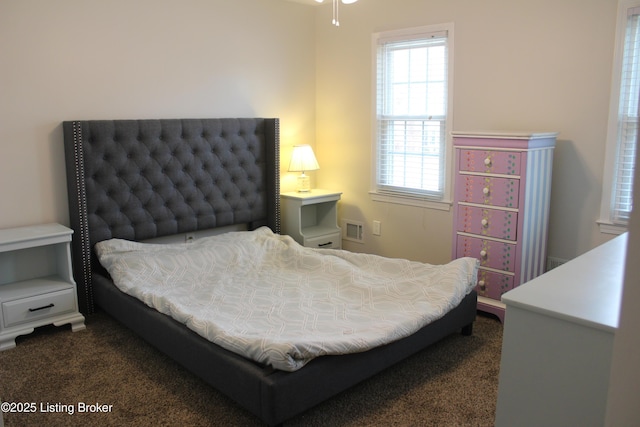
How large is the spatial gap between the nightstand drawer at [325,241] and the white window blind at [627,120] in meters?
2.22

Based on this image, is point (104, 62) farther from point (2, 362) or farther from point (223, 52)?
point (2, 362)

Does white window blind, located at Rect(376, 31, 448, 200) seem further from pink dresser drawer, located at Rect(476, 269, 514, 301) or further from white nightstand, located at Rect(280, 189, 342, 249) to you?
pink dresser drawer, located at Rect(476, 269, 514, 301)

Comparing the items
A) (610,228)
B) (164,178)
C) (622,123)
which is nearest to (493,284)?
(610,228)

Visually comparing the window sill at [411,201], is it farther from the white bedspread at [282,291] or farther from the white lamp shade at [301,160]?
the white bedspread at [282,291]

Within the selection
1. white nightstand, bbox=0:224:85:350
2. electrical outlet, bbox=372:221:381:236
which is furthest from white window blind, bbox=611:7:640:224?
white nightstand, bbox=0:224:85:350

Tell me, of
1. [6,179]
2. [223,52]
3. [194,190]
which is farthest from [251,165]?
[6,179]

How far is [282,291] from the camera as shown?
327 centimetres

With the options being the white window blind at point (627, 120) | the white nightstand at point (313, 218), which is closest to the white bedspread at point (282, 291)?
the white nightstand at point (313, 218)

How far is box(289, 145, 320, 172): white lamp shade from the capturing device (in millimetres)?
4621

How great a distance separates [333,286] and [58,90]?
2200 mm

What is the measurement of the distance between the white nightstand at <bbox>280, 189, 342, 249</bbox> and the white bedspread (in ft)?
1.36

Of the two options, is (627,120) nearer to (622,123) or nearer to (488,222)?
(622,123)

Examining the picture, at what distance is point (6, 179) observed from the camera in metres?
3.36

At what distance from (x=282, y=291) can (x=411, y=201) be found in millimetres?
1641
